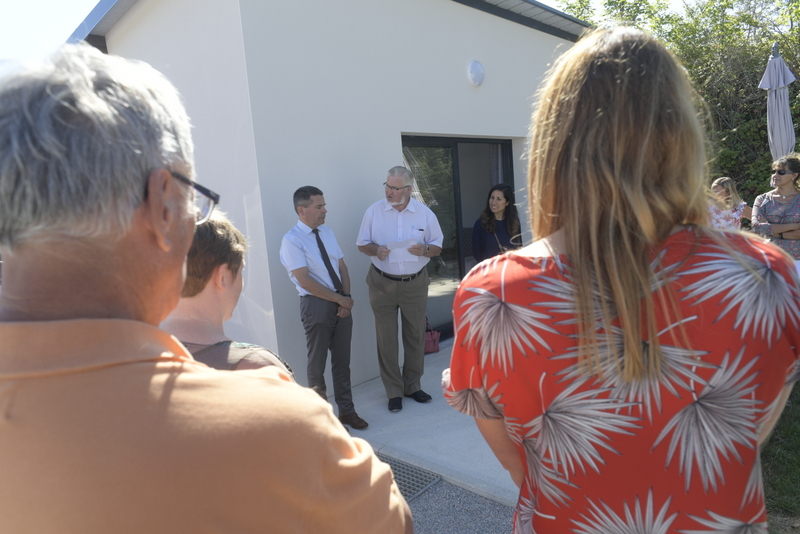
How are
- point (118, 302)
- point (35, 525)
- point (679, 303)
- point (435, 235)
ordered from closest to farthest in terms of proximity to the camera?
1. point (35, 525)
2. point (118, 302)
3. point (679, 303)
4. point (435, 235)

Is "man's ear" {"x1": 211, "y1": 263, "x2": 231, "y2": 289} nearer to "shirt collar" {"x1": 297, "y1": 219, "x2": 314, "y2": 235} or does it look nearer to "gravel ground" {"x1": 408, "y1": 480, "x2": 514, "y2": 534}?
"gravel ground" {"x1": 408, "y1": 480, "x2": 514, "y2": 534}

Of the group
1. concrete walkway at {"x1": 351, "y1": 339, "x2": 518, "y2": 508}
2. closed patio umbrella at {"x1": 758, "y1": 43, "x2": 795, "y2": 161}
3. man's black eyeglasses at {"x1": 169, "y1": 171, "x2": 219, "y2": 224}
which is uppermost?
closed patio umbrella at {"x1": 758, "y1": 43, "x2": 795, "y2": 161}

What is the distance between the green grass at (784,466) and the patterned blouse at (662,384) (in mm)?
2180

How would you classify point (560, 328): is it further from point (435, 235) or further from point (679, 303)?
point (435, 235)

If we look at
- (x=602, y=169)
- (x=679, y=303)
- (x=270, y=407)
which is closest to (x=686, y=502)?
(x=679, y=303)

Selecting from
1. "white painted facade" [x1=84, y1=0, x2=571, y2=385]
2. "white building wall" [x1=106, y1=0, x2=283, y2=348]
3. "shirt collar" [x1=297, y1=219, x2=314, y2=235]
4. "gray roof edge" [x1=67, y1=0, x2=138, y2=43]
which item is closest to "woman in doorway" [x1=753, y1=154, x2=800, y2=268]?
"white painted facade" [x1=84, y1=0, x2=571, y2=385]

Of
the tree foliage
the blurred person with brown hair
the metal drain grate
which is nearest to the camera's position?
the blurred person with brown hair

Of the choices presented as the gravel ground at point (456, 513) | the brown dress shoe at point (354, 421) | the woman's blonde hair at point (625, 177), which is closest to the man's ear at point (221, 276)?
the woman's blonde hair at point (625, 177)

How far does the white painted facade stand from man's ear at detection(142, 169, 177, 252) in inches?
143

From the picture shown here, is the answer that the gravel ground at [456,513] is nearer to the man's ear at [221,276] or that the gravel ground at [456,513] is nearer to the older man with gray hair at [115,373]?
the man's ear at [221,276]

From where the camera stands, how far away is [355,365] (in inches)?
199

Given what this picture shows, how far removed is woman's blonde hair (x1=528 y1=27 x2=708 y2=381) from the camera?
1.01 m

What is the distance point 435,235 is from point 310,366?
1.67 m

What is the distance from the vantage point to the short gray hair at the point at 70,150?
→ 0.71 metres
